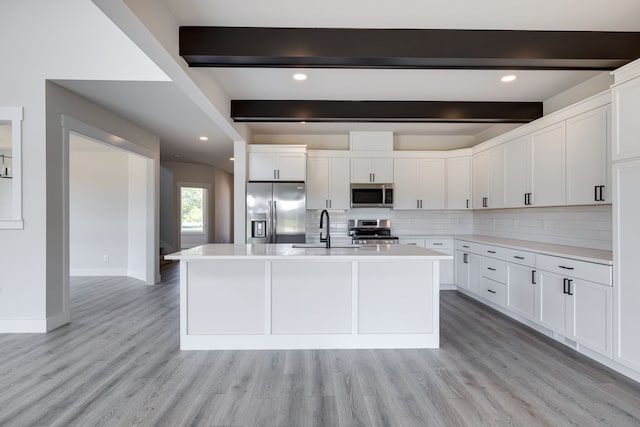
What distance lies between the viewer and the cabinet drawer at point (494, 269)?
155 inches

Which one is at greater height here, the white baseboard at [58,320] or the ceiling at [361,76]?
the ceiling at [361,76]

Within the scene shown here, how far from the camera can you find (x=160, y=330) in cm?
348

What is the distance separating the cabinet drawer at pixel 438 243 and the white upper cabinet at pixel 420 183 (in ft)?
2.01

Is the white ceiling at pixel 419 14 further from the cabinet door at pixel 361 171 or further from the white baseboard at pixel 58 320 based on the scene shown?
the white baseboard at pixel 58 320

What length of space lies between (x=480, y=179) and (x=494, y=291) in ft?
6.09

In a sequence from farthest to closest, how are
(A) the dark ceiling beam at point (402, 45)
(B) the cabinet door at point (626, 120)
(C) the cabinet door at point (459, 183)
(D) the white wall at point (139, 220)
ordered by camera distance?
(D) the white wall at point (139, 220) → (C) the cabinet door at point (459, 183) → (A) the dark ceiling beam at point (402, 45) → (B) the cabinet door at point (626, 120)

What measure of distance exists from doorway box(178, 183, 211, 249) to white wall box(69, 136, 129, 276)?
295cm

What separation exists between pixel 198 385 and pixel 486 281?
3.69 meters

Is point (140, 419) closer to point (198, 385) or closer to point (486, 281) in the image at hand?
point (198, 385)

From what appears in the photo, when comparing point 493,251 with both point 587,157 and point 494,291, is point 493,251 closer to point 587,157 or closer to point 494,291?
point 494,291

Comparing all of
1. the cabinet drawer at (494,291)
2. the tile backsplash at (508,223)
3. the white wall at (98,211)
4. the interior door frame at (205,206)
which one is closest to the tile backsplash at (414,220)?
the tile backsplash at (508,223)

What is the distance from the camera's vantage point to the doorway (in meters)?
9.41

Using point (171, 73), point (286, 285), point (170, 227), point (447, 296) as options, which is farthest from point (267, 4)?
point (170, 227)

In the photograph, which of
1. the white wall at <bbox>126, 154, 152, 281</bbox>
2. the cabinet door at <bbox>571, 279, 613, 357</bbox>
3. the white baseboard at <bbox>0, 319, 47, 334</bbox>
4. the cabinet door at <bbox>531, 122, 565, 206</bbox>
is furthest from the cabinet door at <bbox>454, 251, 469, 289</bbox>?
the white baseboard at <bbox>0, 319, 47, 334</bbox>
